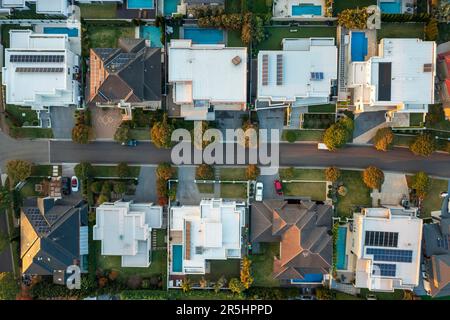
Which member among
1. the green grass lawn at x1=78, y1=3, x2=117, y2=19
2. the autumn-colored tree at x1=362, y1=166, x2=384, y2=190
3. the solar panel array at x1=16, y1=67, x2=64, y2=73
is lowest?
the autumn-colored tree at x1=362, y1=166, x2=384, y2=190

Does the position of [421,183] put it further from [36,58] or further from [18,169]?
[18,169]

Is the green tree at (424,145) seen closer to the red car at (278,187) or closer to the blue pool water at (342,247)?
the blue pool water at (342,247)

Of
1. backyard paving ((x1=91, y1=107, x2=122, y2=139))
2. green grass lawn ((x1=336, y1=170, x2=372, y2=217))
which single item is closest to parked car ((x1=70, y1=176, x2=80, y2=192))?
backyard paving ((x1=91, y1=107, x2=122, y2=139))

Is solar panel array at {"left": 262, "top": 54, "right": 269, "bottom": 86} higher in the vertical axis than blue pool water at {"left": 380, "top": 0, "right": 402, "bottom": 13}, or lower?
lower

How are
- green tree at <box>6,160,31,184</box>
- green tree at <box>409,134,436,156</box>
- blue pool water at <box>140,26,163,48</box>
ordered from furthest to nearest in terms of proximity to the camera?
blue pool water at <box>140,26,163,48</box> → green tree at <box>6,160,31,184</box> → green tree at <box>409,134,436,156</box>

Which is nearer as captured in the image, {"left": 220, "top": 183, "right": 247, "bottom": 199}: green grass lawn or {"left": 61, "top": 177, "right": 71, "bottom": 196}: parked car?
{"left": 61, "top": 177, "right": 71, "bottom": 196}: parked car

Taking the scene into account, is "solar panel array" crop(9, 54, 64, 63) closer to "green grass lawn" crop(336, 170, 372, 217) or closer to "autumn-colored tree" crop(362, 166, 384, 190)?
"green grass lawn" crop(336, 170, 372, 217)

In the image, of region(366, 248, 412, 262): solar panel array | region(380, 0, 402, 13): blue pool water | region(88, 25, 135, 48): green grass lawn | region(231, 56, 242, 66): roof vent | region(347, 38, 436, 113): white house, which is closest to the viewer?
region(347, 38, 436, 113): white house
